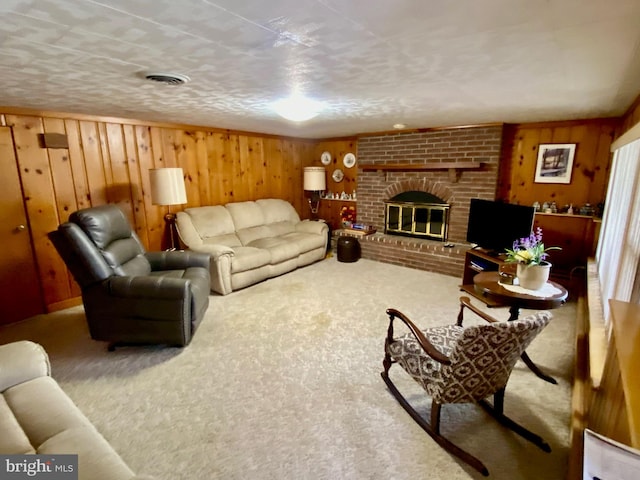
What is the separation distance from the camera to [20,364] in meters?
1.58

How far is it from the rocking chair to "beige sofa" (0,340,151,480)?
1.35 meters

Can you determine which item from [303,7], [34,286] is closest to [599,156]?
[303,7]

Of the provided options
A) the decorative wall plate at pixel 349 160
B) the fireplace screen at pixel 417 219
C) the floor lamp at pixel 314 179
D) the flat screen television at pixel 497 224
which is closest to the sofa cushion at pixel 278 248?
the floor lamp at pixel 314 179

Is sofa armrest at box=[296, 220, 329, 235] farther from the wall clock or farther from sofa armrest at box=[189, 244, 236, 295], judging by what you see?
sofa armrest at box=[189, 244, 236, 295]

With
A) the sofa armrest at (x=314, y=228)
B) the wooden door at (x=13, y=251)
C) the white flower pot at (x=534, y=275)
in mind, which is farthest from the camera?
the sofa armrest at (x=314, y=228)

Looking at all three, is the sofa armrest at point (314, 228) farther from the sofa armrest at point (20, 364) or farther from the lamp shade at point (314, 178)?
the sofa armrest at point (20, 364)

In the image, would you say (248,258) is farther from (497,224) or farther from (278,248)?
(497,224)

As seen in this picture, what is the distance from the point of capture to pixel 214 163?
4672 millimetres

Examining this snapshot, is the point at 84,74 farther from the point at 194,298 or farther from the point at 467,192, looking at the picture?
the point at 467,192

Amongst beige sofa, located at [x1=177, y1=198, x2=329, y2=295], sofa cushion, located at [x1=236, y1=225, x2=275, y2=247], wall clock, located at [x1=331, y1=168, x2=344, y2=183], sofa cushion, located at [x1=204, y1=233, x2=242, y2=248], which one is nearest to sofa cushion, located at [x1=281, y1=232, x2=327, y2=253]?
beige sofa, located at [x1=177, y1=198, x2=329, y2=295]

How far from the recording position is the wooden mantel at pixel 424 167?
4.31 meters

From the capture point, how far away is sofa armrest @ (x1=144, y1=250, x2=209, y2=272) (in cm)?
326

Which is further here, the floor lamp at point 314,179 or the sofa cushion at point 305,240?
the floor lamp at point 314,179

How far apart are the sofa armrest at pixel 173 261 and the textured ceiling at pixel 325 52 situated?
1435mm
